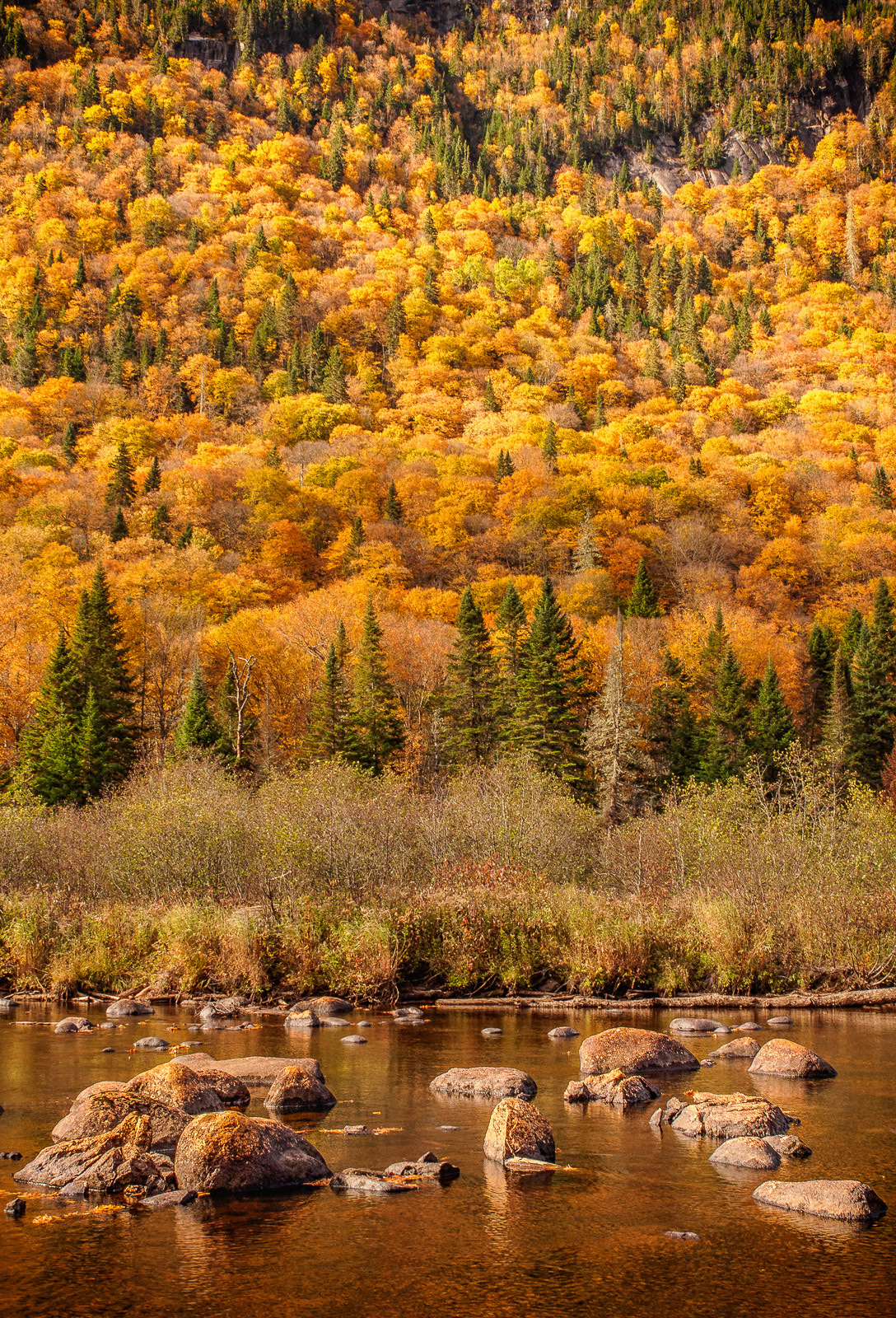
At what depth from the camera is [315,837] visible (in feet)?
111

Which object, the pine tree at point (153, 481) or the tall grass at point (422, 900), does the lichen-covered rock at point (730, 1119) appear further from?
the pine tree at point (153, 481)

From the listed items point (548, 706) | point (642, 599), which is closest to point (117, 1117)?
point (548, 706)

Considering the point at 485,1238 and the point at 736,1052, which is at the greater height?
the point at 485,1238

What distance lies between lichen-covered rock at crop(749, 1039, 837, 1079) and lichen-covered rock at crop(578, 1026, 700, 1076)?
1.16 m

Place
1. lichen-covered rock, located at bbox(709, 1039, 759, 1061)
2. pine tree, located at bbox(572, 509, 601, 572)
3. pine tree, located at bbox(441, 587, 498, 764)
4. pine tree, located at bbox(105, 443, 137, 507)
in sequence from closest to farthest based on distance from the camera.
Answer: lichen-covered rock, located at bbox(709, 1039, 759, 1061) < pine tree, located at bbox(441, 587, 498, 764) < pine tree, located at bbox(572, 509, 601, 572) < pine tree, located at bbox(105, 443, 137, 507)

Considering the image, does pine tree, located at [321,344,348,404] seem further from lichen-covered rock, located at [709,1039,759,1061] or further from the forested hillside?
lichen-covered rock, located at [709,1039,759,1061]

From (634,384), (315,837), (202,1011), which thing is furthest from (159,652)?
(634,384)

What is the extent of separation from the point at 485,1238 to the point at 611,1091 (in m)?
6.58

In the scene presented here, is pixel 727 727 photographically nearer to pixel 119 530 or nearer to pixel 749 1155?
pixel 119 530

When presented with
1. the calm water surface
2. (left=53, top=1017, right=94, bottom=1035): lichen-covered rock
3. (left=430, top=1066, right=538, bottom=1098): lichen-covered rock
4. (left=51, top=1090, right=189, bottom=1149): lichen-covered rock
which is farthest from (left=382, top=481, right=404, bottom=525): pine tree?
(left=51, top=1090, right=189, bottom=1149): lichen-covered rock

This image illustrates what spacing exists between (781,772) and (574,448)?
82.0m

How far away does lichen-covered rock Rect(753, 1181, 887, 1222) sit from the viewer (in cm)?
1257

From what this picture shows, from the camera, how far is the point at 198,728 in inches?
2584

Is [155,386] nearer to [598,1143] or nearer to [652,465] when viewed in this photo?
[652,465]
